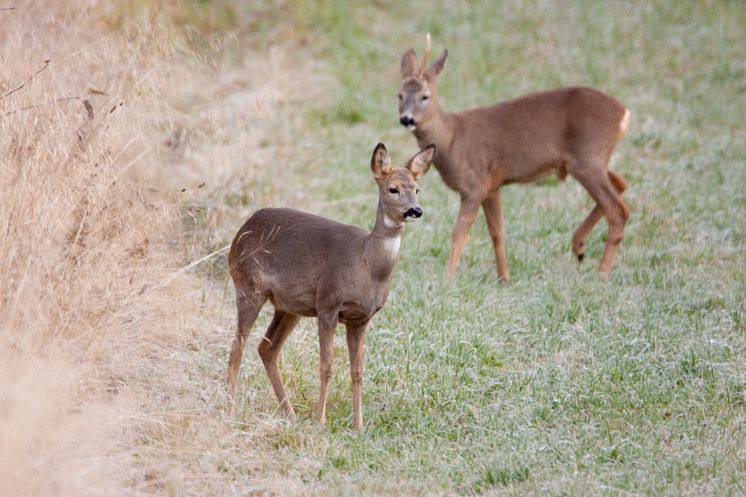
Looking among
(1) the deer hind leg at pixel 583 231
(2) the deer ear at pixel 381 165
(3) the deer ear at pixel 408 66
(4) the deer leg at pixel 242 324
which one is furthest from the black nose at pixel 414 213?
(3) the deer ear at pixel 408 66

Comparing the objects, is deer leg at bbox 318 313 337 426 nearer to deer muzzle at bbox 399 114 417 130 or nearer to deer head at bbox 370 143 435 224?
deer head at bbox 370 143 435 224

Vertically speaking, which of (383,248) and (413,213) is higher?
(413,213)

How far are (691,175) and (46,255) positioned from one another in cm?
724

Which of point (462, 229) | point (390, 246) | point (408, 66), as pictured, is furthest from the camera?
point (408, 66)

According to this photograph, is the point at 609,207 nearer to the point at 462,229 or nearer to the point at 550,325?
the point at 462,229

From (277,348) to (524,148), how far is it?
366cm

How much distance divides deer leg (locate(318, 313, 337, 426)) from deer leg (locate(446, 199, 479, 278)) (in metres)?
3.08

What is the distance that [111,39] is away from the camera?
813 centimetres

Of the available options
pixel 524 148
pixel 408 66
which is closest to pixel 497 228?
pixel 524 148

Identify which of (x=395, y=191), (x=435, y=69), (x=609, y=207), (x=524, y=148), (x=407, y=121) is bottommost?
(x=609, y=207)

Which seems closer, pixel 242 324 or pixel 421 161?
pixel 242 324

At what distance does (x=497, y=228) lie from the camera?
8.95 metres

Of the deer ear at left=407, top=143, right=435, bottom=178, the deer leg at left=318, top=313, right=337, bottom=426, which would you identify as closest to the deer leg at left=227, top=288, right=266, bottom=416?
the deer leg at left=318, top=313, right=337, bottom=426

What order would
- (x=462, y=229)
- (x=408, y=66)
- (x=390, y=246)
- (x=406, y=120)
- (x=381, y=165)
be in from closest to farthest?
(x=390, y=246), (x=381, y=165), (x=462, y=229), (x=406, y=120), (x=408, y=66)
